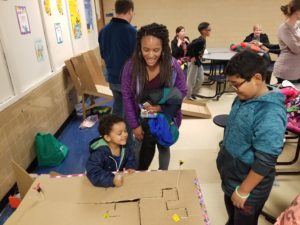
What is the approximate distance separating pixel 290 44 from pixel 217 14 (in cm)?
432

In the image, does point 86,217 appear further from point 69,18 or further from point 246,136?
point 69,18

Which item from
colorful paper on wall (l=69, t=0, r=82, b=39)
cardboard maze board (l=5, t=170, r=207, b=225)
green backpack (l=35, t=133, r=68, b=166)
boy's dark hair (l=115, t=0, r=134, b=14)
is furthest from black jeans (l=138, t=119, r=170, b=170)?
colorful paper on wall (l=69, t=0, r=82, b=39)

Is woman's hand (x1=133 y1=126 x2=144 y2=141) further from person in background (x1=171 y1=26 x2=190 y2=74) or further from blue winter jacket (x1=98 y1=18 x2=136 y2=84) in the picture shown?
person in background (x1=171 y1=26 x2=190 y2=74)

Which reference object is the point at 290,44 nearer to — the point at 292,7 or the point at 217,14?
the point at 292,7

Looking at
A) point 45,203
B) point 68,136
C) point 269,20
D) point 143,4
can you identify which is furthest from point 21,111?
point 269,20

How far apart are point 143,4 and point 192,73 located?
303cm

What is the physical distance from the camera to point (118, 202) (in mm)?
1079

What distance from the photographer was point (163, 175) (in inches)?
47.5

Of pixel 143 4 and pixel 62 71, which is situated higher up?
pixel 143 4

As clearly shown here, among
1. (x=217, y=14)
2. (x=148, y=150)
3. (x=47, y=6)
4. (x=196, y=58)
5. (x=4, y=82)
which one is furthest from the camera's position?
(x=217, y=14)

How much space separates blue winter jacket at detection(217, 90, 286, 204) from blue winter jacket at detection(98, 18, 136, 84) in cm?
154

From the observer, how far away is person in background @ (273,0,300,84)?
231 centimetres

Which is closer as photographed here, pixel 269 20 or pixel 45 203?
pixel 45 203

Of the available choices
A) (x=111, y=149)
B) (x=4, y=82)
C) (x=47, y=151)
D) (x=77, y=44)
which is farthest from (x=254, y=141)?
(x=77, y=44)
